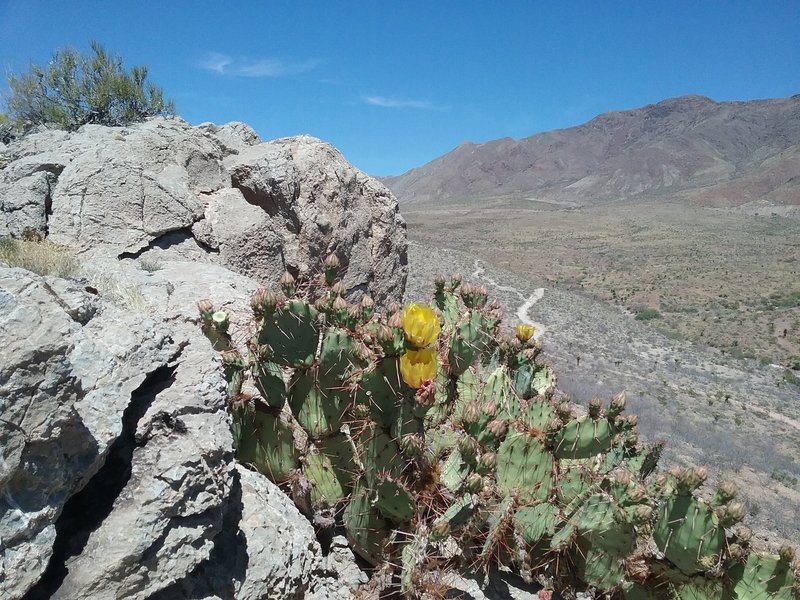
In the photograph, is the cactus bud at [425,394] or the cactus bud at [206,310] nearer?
the cactus bud at [425,394]

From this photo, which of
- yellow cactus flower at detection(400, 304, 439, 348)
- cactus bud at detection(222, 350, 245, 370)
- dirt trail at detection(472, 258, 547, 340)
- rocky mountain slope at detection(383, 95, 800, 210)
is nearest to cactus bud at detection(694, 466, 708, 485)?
yellow cactus flower at detection(400, 304, 439, 348)

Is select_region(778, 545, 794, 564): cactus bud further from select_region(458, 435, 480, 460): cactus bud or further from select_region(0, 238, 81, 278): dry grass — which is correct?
select_region(0, 238, 81, 278): dry grass

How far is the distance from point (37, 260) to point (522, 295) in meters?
24.9

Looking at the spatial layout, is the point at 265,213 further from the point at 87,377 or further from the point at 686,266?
the point at 686,266

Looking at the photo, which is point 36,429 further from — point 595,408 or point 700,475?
point 595,408

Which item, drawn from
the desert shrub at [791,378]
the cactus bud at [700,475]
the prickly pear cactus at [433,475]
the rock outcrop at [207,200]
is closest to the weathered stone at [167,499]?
the prickly pear cactus at [433,475]

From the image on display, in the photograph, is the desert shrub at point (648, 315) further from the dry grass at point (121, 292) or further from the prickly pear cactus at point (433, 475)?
the dry grass at point (121, 292)

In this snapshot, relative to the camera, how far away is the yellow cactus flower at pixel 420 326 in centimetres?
244

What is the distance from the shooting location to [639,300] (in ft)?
102

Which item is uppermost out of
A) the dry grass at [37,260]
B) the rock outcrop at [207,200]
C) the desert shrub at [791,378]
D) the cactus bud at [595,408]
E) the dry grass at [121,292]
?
the rock outcrop at [207,200]

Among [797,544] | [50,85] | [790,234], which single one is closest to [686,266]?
[790,234]

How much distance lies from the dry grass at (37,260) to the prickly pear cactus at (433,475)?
106 cm

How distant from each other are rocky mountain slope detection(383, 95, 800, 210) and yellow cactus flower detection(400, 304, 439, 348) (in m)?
94.7

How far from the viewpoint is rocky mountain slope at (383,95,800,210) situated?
9669cm
